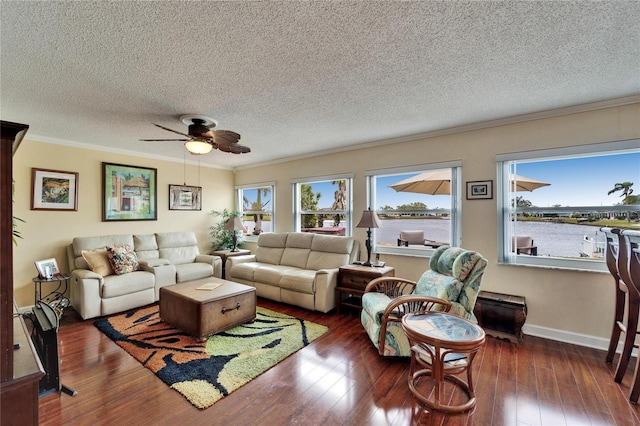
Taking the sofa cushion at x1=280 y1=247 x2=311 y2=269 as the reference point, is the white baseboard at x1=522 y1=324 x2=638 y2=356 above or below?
below

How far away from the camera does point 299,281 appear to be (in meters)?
Result: 3.81

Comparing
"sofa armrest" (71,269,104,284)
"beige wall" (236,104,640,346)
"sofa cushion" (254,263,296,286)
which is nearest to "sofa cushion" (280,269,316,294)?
"sofa cushion" (254,263,296,286)

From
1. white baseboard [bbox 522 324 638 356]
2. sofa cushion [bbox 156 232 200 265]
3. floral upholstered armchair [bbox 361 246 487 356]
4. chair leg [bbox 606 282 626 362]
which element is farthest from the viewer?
sofa cushion [bbox 156 232 200 265]

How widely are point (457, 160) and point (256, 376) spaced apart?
3.34 metres

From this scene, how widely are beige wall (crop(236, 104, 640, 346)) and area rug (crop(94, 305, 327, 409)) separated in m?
1.91

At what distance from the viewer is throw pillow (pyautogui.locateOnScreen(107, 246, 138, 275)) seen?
13.0ft

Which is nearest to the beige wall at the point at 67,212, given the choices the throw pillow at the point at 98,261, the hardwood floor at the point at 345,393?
the throw pillow at the point at 98,261

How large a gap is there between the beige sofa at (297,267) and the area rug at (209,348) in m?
0.39

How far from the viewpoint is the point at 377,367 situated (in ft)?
7.89

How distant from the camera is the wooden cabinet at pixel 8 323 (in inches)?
43.9

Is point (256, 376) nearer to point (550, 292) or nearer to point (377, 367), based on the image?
point (377, 367)

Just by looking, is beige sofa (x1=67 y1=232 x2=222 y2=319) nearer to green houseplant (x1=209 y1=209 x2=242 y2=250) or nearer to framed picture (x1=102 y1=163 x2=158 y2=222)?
framed picture (x1=102 y1=163 x2=158 y2=222)

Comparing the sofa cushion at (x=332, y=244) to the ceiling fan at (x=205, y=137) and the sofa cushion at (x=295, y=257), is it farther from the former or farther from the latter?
the ceiling fan at (x=205, y=137)

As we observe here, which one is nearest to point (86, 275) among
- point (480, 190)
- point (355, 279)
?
point (355, 279)
